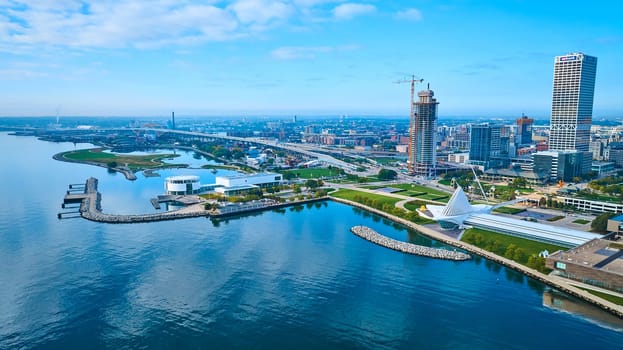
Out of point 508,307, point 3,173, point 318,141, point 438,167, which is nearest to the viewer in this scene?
point 508,307

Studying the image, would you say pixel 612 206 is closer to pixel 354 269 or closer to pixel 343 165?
pixel 354 269

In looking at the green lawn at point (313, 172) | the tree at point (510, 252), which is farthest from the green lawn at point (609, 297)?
the green lawn at point (313, 172)

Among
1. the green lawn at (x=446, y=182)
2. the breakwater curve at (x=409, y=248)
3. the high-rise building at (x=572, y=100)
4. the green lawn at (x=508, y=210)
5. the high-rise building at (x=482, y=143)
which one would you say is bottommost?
the breakwater curve at (x=409, y=248)

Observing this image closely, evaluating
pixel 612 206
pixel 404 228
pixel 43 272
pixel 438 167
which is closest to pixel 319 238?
pixel 404 228

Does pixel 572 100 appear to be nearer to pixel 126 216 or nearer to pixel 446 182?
pixel 446 182

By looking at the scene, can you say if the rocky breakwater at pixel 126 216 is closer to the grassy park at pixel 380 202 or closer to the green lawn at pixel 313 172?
the grassy park at pixel 380 202

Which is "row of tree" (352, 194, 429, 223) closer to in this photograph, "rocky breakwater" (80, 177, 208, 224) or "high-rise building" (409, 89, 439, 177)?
"rocky breakwater" (80, 177, 208, 224)

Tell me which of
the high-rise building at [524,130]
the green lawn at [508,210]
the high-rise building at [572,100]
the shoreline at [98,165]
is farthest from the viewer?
the high-rise building at [524,130]
